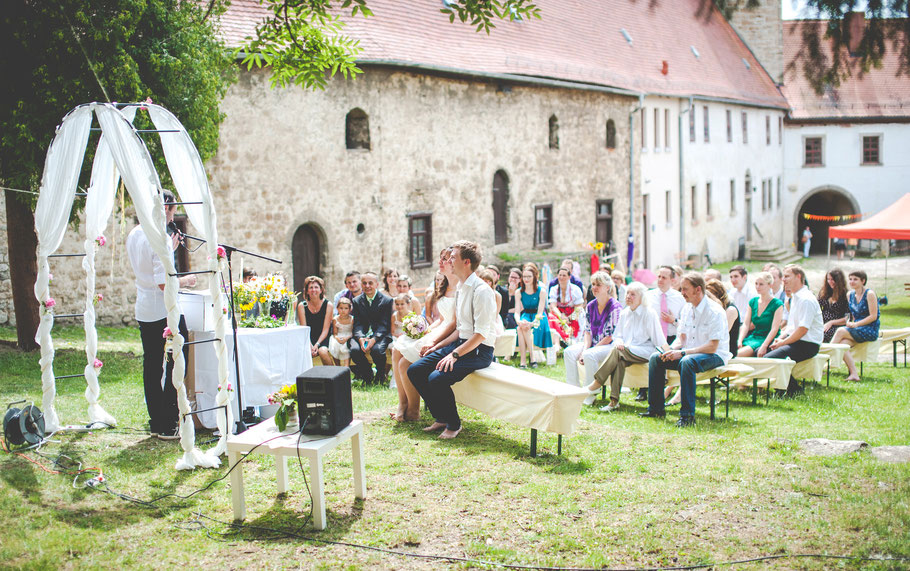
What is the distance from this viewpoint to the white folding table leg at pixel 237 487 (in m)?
5.46

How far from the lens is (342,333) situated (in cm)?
1086

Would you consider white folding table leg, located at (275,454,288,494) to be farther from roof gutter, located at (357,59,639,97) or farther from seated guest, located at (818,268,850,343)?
roof gutter, located at (357,59,639,97)

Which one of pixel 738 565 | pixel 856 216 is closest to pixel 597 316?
pixel 738 565

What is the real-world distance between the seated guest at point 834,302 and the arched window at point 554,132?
15374 millimetres

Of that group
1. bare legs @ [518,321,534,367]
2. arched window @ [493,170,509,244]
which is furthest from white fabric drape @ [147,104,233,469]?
arched window @ [493,170,509,244]

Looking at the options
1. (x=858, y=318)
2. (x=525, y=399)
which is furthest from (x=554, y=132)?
(x=525, y=399)

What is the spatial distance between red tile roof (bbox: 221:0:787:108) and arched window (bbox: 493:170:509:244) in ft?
10.2

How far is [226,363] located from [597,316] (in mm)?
4375

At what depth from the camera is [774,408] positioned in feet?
30.1

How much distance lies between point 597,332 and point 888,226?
1625 cm

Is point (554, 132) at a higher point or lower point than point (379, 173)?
higher

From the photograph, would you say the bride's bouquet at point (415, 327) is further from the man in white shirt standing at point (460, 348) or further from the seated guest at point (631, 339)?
the seated guest at point (631, 339)

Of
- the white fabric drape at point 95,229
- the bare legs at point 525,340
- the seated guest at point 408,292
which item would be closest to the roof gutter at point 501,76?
the bare legs at point 525,340

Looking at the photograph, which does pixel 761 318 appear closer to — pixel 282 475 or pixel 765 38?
pixel 282 475
